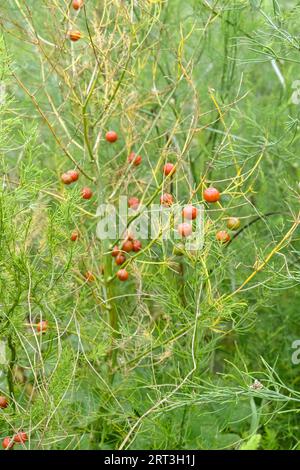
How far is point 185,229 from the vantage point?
6.38 feet

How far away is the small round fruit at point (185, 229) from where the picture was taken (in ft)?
6.37

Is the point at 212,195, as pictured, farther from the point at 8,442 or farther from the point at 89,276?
the point at 8,442

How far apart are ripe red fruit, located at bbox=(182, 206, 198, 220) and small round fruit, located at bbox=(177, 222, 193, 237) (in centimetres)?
2

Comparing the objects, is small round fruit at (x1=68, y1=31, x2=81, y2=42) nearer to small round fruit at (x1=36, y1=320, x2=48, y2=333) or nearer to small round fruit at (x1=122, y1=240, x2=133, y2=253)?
small round fruit at (x1=122, y1=240, x2=133, y2=253)

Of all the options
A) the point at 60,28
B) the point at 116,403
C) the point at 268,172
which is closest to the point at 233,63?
the point at 268,172

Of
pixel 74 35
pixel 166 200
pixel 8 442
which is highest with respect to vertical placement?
pixel 74 35

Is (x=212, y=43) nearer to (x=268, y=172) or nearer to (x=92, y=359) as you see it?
(x=268, y=172)

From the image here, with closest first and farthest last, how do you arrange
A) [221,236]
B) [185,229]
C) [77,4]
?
[185,229]
[221,236]
[77,4]

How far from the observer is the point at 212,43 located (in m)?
2.87

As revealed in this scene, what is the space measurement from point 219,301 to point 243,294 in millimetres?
484

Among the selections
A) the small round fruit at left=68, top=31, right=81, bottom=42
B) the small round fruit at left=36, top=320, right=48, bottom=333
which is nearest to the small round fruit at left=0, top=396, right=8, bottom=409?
the small round fruit at left=36, top=320, right=48, bottom=333

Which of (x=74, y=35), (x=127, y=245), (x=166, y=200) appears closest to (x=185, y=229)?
(x=166, y=200)

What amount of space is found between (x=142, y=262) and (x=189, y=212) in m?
0.28

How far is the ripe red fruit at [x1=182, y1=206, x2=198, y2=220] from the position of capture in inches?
76.9
